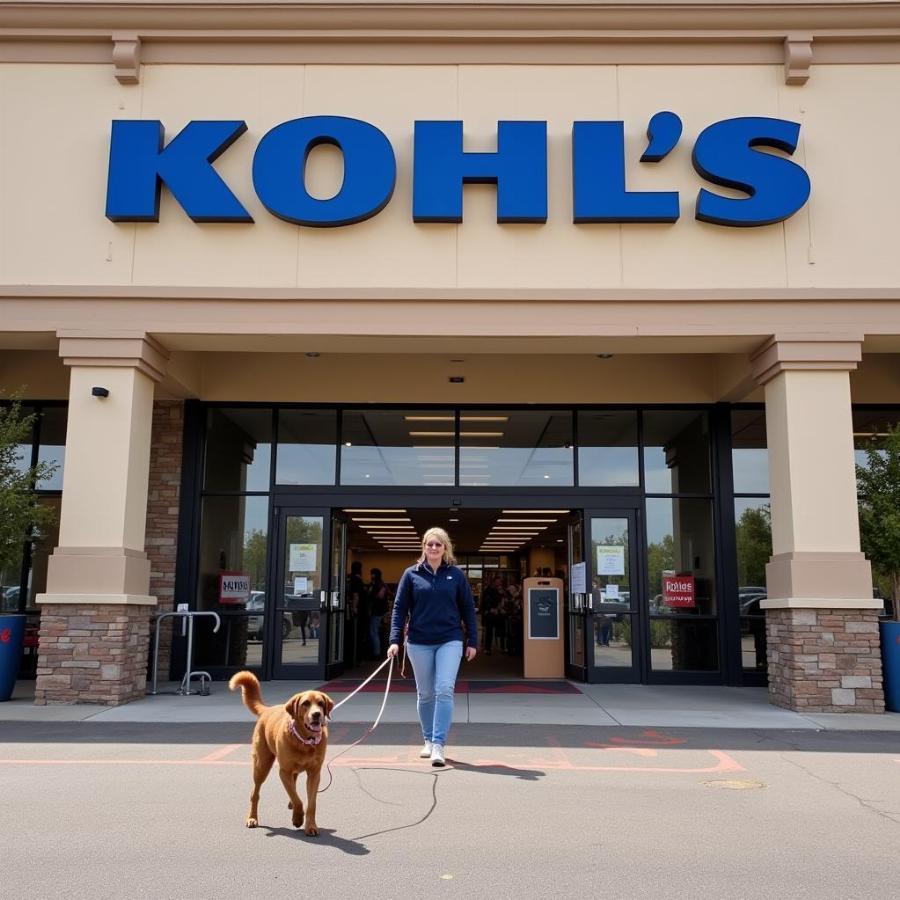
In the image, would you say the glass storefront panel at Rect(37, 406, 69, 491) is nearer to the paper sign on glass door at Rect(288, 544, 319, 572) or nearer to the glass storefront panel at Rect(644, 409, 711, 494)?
the paper sign on glass door at Rect(288, 544, 319, 572)

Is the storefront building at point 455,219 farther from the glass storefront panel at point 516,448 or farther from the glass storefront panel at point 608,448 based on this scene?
the glass storefront panel at point 516,448

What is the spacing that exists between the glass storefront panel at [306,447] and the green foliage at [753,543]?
234 inches

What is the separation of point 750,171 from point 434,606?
711 centimetres

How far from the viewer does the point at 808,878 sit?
4422 millimetres

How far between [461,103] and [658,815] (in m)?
9.00

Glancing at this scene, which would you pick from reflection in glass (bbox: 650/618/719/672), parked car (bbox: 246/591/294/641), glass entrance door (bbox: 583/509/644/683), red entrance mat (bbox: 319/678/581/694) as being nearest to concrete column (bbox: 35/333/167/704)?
parked car (bbox: 246/591/294/641)

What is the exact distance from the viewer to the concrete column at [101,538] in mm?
10227

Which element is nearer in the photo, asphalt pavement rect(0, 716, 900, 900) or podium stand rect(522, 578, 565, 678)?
asphalt pavement rect(0, 716, 900, 900)

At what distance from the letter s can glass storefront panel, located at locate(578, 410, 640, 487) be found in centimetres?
340

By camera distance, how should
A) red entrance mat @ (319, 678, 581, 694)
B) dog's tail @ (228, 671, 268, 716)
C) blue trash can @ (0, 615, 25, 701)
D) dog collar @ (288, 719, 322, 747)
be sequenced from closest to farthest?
dog collar @ (288, 719, 322, 747), dog's tail @ (228, 671, 268, 716), blue trash can @ (0, 615, 25, 701), red entrance mat @ (319, 678, 581, 694)

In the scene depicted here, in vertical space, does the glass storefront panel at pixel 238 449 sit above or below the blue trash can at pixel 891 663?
above

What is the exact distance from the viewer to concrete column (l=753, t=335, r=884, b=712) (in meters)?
10.1

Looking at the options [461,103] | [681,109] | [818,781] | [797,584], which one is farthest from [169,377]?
[818,781]

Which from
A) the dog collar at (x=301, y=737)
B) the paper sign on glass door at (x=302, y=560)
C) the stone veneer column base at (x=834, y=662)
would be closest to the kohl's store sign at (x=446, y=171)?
the paper sign on glass door at (x=302, y=560)
